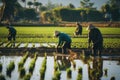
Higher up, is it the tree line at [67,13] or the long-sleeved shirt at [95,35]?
the long-sleeved shirt at [95,35]

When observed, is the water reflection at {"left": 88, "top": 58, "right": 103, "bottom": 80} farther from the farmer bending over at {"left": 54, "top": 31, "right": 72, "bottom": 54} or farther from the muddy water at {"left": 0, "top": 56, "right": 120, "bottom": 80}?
the farmer bending over at {"left": 54, "top": 31, "right": 72, "bottom": 54}

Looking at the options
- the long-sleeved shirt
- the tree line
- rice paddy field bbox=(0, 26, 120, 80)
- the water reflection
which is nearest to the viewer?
the water reflection

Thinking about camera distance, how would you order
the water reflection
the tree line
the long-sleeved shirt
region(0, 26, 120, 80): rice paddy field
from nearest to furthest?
the water reflection, region(0, 26, 120, 80): rice paddy field, the long-sleeved shirt, the tree line

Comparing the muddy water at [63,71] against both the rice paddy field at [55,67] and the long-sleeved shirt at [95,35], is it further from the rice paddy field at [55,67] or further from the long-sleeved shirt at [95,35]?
the long-sleeved shirt at [95,35]

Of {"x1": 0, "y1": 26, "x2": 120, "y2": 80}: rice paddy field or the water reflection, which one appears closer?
the water reflection

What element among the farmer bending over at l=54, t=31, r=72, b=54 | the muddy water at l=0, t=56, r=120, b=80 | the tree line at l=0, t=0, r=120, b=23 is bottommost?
the tree line at l=0, t=0, r=120, b=23

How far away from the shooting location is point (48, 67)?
10.5m

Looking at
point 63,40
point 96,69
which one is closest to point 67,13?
point 63,40

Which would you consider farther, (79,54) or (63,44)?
(79,54)

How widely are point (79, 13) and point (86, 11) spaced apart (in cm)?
196

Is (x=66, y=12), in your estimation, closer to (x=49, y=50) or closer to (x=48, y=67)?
(x=49, y=50)

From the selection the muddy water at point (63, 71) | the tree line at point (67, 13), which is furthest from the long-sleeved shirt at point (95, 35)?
the tree line at point (67, 13)

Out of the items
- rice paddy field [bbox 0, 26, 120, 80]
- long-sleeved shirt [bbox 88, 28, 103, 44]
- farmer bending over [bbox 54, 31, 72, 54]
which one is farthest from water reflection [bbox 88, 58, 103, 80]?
farmer bending over [bbox 54, 31, 72, 54]

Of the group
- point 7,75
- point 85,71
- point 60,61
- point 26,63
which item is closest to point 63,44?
point 60,61
